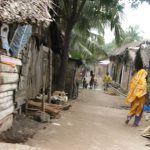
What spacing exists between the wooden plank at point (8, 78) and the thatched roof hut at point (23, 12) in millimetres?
1505

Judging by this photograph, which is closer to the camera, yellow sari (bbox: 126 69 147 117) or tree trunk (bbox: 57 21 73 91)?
yellow sari (bbox: 126 69 147 117)

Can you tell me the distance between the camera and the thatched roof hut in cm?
673

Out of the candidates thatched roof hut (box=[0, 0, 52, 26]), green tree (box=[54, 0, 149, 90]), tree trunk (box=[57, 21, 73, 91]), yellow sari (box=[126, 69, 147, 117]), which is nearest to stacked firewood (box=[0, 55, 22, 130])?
thatched roof hut (box=[0, 0, 52, 26])

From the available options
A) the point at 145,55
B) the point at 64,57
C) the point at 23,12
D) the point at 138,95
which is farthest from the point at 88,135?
the point at 64,57

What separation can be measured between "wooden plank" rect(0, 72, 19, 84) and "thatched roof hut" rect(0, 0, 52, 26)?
4.94 ft

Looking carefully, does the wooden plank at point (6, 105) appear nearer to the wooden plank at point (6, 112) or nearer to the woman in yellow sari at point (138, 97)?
the wooden plank at point (6, 112)

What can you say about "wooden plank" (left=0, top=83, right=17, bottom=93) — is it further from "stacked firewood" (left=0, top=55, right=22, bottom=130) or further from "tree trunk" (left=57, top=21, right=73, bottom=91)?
"tree trunk" (left=57, top=21, right=73, bottom=91)

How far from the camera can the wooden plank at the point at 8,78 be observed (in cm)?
836

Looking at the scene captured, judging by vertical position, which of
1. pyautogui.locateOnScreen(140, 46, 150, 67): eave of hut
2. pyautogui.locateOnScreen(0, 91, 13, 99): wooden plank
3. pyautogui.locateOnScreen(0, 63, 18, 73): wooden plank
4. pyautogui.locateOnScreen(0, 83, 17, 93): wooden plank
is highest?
pyautogui.locateOnScreen(140, 46, 150, 67): eave of hut

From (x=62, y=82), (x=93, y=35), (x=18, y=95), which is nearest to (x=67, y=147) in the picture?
(x=18, y=95)

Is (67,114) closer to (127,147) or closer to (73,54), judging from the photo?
(127,147)

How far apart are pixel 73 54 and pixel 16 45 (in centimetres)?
1725

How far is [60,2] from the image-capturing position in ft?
62.2

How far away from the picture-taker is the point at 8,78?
891 centimetres
